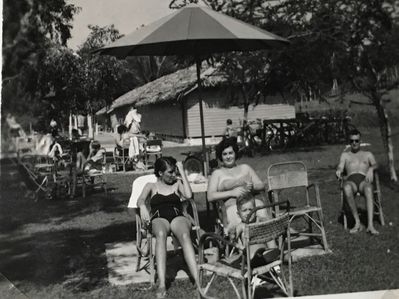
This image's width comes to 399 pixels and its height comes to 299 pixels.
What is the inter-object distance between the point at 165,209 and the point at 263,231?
1.29m

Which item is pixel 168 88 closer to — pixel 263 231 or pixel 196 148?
pixel 196 148

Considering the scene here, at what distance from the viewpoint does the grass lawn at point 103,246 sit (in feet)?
13.5

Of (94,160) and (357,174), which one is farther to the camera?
(94,160)

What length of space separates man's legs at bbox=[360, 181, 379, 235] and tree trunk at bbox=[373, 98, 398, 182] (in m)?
0.73

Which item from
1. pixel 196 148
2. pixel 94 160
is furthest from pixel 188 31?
pixel 94 160

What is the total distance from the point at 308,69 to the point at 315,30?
0.44m

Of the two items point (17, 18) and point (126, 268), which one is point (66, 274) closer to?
point (126, 268)

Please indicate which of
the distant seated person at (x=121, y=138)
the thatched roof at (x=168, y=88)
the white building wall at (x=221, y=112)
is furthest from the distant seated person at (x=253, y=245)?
the distant seated person at (x=121, y=138)

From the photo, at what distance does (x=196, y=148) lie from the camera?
21.5 ft

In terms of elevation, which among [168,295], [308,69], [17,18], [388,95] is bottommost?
[168,295]

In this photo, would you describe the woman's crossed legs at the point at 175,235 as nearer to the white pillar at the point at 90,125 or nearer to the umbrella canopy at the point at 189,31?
the umbrella canopy at the point at 189,31

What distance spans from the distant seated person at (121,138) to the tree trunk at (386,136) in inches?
123

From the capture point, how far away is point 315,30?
224 inches

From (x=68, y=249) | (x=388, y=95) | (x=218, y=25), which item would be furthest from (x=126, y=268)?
(x=388, y=95)
